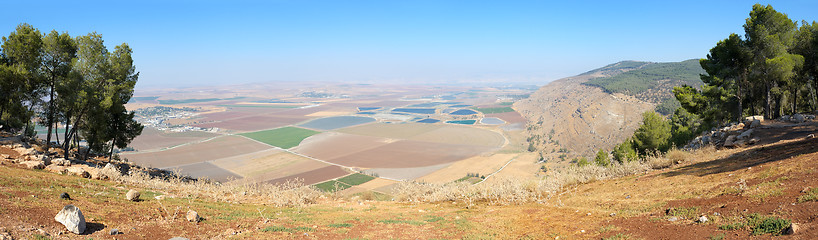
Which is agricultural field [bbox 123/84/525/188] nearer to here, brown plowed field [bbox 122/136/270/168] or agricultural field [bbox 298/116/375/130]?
brown plowed field [bbox 122/136/270/168]

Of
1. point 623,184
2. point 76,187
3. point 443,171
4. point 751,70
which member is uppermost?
point 751,70

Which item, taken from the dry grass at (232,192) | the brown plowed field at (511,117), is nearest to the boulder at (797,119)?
the dry grass at (232,192)

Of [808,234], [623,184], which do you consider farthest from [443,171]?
[808,234]

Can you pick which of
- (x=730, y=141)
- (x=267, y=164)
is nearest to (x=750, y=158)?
(x=730, y=141)

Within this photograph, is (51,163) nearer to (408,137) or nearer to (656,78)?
(408,137)

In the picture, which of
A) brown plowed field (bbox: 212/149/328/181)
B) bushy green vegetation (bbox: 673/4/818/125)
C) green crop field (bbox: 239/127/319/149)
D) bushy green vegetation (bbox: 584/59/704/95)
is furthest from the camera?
bushy green vegetation (bbox: 584/59/704/95)

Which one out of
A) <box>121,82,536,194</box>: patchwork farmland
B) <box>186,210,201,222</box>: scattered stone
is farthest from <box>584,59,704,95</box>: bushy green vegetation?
<box>186,210,201,222</box>: scattered stone

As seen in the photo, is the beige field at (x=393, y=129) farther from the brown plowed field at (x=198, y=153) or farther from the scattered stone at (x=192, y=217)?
the scattered stone at (x=192, y=217)

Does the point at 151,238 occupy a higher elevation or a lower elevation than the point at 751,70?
lower
